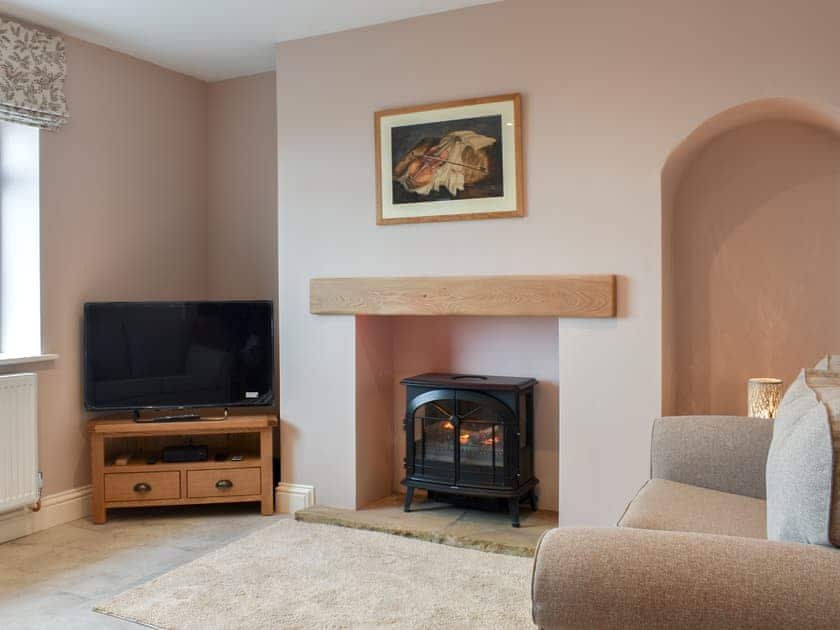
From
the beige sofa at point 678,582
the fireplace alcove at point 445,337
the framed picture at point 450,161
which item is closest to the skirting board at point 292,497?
the fireplace alcove at point 445,337

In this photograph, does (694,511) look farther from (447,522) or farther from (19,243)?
(19,243)

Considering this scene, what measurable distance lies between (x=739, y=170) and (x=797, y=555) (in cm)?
239

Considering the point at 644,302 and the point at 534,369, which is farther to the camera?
the point at 534,369

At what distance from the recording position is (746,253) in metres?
3.26

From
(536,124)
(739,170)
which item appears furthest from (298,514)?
(739,170)

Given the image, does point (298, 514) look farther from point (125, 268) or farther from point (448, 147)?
point (448, 147)

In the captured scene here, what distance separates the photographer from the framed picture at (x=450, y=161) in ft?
10.9

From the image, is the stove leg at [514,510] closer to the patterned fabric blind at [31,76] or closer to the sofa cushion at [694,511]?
the sofa cushion at [694,511]

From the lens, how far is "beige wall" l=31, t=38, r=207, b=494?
144 inches

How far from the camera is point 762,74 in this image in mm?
2848

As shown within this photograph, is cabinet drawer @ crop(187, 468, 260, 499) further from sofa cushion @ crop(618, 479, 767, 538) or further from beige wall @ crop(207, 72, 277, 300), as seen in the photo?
sofa cushion @ crop(618, 479, 767, 538)

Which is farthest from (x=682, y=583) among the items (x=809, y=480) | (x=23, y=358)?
(x=23, y=358)

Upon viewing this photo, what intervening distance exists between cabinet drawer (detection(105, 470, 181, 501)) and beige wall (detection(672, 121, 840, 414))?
2.54 meters

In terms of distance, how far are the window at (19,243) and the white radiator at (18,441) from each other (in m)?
0.23
